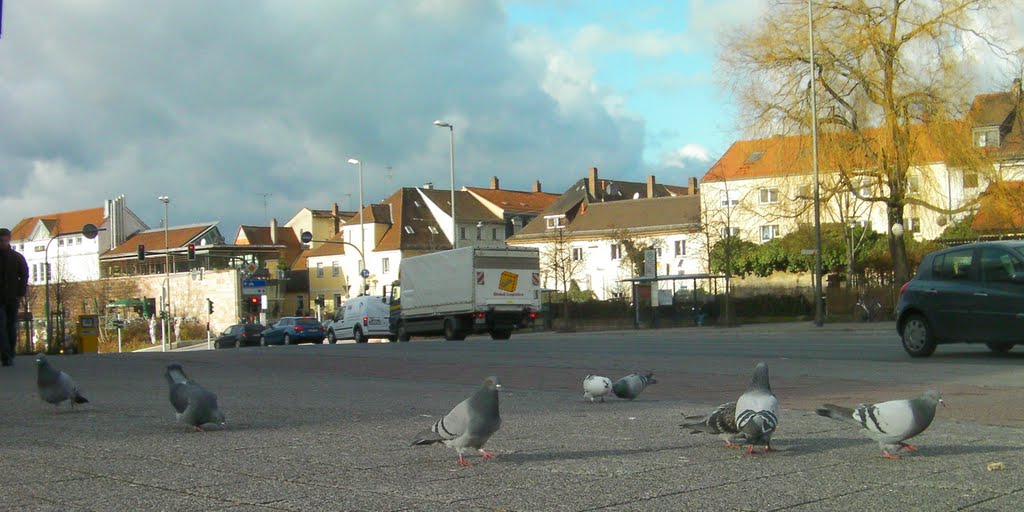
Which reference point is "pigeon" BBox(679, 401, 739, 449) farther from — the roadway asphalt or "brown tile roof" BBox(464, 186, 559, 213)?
"brown tile roof" BBox(464, 186, 559, 213)

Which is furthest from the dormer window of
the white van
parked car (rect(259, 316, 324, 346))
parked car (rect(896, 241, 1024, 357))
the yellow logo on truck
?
parked car (rect(896, 241, 1024, 357))

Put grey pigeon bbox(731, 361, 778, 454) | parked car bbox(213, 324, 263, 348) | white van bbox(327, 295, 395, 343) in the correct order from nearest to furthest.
A: grey pigeon bbox(731, 361, 778, 454), white van bbox(327, 295, 395, 343), parked car bbox(213, 324, 263, 348)

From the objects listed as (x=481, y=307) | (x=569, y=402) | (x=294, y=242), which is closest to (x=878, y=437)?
(x=569, y=402)

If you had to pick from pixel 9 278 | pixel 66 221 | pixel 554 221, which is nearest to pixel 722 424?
pixel 9 278

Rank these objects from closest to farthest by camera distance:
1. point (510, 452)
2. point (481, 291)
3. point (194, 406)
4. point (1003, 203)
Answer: point (510, 452) < point (194, 406) < point (1003, 203) < point (481, 291)

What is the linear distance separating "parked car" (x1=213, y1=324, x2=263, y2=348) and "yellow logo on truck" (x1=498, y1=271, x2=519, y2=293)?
18.1 meters

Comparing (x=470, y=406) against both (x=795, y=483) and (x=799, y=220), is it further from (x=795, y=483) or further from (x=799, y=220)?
(x=799, y=220)

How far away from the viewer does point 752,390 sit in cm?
692

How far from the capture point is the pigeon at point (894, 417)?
21.9ft

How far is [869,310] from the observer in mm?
40375

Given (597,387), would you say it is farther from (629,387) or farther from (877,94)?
(877,94)

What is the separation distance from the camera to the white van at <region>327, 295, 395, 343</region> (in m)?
47.6

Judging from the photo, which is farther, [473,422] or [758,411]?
[758,411]

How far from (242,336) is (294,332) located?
4776mm
